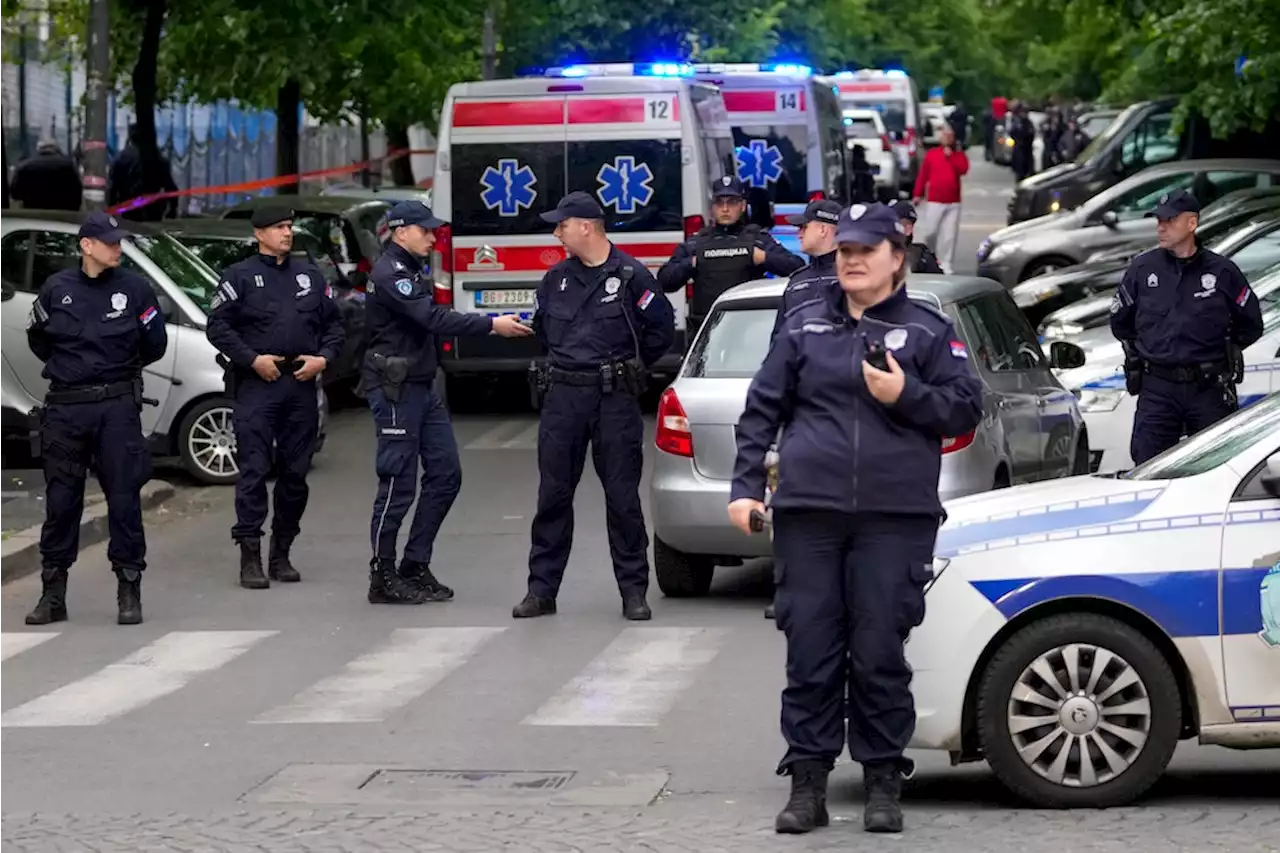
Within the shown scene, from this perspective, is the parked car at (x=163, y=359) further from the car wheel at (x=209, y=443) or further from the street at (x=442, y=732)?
the street at (x=442, y=732)

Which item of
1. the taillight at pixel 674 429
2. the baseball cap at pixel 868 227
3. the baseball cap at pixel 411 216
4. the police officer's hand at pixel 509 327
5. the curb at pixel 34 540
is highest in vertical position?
the baseball cap at pixel 868 227

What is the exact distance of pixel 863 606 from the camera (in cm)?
696

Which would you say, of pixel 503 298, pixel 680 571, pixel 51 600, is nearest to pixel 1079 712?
pixel 680 571

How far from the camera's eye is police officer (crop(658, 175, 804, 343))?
1414 cm

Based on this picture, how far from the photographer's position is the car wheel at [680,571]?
12016mm

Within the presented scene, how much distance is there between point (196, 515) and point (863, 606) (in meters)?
9.08

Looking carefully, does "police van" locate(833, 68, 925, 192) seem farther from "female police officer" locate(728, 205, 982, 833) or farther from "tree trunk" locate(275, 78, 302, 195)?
"female police officer" locate(728, 205, 982, 833)

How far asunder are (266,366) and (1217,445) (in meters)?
5.76

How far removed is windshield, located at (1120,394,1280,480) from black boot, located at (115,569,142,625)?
17.5ft

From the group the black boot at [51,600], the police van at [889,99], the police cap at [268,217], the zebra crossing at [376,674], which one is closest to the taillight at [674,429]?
the zebra crossing at [376,674]

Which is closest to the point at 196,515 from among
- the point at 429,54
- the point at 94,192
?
the point at 94,192

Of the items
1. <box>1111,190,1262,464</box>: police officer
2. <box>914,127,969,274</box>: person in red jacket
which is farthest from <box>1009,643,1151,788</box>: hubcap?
<box>914,127,969,274</box>: person in red jacket

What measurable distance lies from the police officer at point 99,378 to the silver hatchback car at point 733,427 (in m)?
2.39

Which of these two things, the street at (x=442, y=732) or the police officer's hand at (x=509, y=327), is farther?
the police officer's hand at (x=509, y=327)
